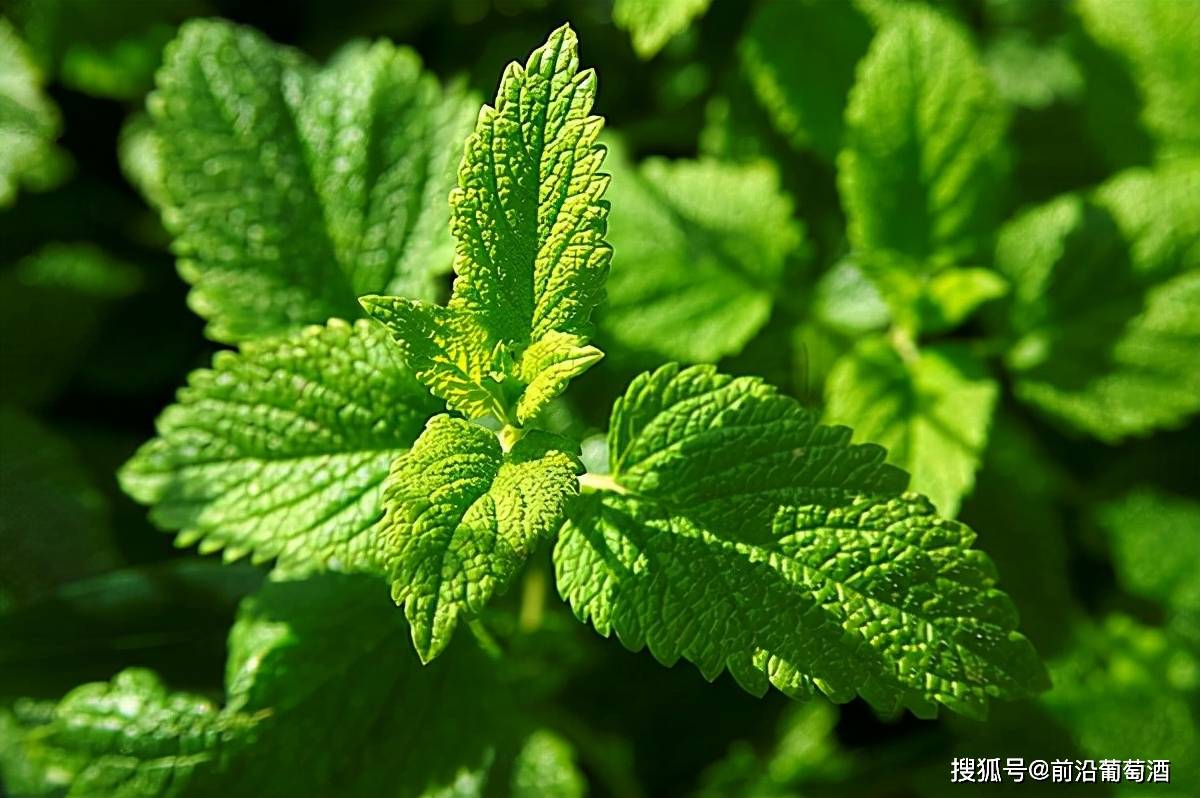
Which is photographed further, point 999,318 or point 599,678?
→ point 599,678

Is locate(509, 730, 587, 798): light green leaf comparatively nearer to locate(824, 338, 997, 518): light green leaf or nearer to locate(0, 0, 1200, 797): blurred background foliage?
locate(0, 0, 1200, 797): blurred background foliage

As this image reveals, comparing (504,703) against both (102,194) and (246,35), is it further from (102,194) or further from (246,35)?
(102,194)

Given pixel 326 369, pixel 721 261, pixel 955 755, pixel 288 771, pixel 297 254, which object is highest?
pixel 721 261

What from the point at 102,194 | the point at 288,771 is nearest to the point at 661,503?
the point at 288,771

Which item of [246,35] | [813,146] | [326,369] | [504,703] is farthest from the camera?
[813,146]

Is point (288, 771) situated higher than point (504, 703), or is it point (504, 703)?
point (504, 703)

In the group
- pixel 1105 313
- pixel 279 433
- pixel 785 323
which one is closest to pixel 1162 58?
pixel 1105 313

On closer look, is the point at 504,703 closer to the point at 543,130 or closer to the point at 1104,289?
the point at 543,130

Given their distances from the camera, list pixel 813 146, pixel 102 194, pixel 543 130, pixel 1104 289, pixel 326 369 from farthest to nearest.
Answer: pixel 102 194, pixel 813 146, pixel 1104 289, pixel 326 369, pixel 543 130
